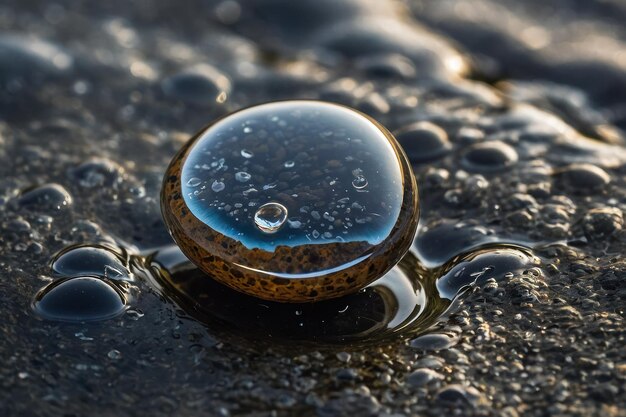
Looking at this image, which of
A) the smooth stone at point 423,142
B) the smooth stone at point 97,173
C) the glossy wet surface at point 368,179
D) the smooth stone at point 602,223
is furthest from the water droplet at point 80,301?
the smooth stone at point 602,223

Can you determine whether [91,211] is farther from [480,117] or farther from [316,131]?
[480,117]

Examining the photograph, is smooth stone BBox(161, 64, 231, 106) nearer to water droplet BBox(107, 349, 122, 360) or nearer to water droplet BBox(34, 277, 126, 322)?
water droplet BBox(34, 277, 126, 322)

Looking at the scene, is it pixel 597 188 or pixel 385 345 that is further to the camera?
pixel 597 188

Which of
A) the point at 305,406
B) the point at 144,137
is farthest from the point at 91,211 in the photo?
the point at 305,406

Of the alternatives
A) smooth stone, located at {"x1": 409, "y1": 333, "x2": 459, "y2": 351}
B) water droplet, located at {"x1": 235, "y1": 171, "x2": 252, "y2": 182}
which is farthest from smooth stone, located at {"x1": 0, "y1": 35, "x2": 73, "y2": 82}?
smooth stone, located at {"x1": 409, "y1": 333, "x2": 459, "y2": 351}

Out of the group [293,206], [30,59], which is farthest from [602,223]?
[30,59]

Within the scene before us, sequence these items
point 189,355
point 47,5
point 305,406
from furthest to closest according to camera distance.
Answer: point 47,5
point 189,355
point 305,406

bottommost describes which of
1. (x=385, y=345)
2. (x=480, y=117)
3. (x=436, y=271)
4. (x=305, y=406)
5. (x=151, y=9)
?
(x=305, y=406)

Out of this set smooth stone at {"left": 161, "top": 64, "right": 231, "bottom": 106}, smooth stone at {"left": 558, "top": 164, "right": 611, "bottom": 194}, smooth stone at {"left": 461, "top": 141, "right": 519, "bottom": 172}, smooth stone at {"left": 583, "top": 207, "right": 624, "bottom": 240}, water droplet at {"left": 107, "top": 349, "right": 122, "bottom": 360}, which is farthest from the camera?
smooth stone at {"left": 161, "top": 64, "right": 231, "bottom": 106}
